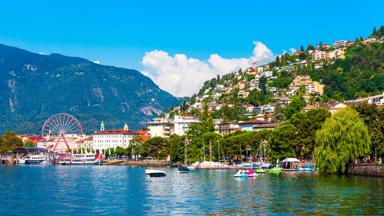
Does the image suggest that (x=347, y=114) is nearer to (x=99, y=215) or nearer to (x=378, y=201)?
(x=378, y=201)

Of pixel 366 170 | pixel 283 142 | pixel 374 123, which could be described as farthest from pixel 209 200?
pixel 283 142

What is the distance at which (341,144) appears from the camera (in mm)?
84562

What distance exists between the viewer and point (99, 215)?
158 feet

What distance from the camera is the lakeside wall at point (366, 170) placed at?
271ft

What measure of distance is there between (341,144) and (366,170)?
4912mm

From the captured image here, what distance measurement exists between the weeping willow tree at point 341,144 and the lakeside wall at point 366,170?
1.31 m

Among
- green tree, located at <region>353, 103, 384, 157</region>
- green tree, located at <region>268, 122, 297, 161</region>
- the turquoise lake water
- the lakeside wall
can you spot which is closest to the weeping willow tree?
the lakeside wall

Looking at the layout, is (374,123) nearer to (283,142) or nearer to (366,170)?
(366,170)

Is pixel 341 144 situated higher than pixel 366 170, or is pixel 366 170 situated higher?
pixel 341 144

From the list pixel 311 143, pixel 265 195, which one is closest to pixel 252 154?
pixel 311 143

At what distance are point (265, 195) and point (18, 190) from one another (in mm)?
32030

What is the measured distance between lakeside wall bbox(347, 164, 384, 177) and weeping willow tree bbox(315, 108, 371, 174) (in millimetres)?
1306

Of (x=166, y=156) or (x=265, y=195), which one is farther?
(x=166, y=156)

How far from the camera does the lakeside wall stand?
271 feet
